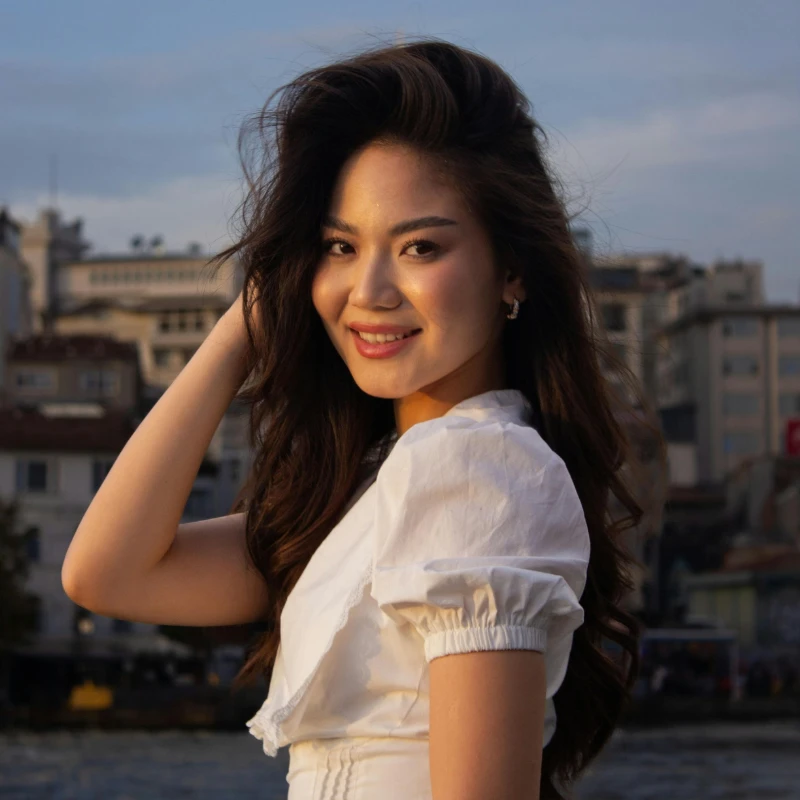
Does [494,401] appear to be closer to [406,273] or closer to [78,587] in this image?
[406,273]

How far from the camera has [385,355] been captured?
4.33 feet

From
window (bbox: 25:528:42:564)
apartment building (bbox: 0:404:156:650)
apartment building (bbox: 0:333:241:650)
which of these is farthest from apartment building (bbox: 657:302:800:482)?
window (bbox: 25:528:42:564)

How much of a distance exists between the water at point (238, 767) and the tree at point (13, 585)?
2343mm

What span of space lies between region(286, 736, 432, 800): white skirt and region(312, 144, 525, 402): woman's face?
10.7 inches

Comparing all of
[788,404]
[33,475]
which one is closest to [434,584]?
[33,475]

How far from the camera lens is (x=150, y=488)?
134cm

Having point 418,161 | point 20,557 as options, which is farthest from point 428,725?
point 20,557

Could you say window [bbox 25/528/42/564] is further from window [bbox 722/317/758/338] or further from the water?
window [bbox 722/317/758/338]

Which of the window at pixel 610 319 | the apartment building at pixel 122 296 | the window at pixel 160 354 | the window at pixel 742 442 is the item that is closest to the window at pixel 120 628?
the apartment building at pixel 122 296

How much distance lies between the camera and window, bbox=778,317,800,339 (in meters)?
51.9

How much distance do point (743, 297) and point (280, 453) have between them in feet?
174

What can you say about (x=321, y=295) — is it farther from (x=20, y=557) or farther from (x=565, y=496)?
(x=20, y=557)

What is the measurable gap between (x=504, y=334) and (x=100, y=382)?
4221 centimetres

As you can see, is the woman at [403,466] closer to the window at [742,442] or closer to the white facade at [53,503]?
the white facade at [53,503]
